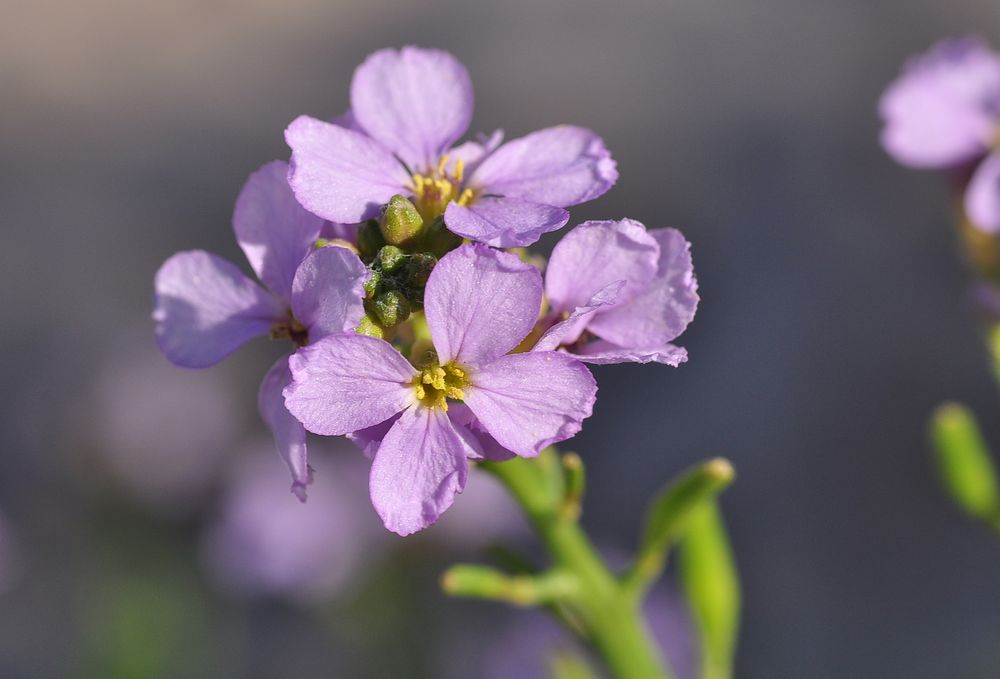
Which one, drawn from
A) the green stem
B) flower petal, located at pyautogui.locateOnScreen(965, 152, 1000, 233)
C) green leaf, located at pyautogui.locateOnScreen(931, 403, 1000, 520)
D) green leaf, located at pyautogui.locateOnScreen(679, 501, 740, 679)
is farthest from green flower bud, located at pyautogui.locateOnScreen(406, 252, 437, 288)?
flower petal, located at pyautogui.locateOnScreen(965, 152, 1000, 233)

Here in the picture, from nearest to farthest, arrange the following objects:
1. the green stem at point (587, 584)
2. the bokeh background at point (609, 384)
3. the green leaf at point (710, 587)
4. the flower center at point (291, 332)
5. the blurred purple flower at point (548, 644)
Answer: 1. the flower center at point (291, 332)
2. the green stem at point (587, 584)
3. the green leaf at point (710, 587)
4. the blurred purple flower at point (548, 644)
5. the bokeh background at point (609, 384)

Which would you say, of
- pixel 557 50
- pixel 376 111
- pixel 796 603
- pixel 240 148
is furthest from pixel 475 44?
pixel 376 111

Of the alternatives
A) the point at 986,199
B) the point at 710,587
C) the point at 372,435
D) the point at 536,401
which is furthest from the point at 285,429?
the point at 986,199

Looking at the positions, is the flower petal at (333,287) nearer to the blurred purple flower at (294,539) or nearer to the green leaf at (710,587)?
the green leaf at (710,587)

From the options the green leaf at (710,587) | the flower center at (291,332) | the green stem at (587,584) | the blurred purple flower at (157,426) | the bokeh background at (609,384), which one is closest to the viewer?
the flower center at (291,332)

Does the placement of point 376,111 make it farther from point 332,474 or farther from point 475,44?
point 475,44

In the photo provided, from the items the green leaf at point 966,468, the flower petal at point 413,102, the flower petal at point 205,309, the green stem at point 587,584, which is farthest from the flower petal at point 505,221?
the green leaf at point 966,468

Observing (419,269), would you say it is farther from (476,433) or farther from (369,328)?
(476,433)
